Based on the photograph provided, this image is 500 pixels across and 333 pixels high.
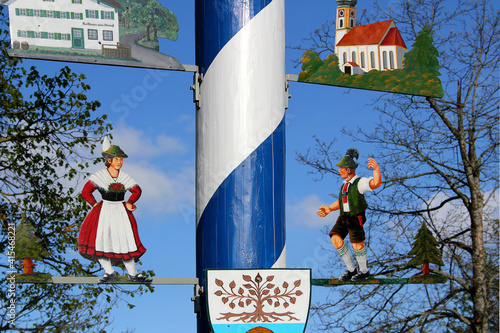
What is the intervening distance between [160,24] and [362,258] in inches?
65.0

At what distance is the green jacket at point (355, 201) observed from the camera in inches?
166

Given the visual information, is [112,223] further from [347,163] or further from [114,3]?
[347,163]

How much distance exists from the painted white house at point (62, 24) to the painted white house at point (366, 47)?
131cm

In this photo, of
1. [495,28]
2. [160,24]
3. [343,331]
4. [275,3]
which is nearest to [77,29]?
[160,24]

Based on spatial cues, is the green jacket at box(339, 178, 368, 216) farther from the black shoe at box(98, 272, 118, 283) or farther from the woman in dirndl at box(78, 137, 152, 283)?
the black shoe at box(98, 272, 118, 283)

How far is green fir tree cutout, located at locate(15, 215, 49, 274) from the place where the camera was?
152 inches

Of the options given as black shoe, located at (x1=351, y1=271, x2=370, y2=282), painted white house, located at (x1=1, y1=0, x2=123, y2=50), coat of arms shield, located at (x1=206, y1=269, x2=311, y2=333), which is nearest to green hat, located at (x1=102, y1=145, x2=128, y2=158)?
painted white house, located at (x1=1, y1=0, x2=123, y2=50)

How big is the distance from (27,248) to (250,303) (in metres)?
1.20

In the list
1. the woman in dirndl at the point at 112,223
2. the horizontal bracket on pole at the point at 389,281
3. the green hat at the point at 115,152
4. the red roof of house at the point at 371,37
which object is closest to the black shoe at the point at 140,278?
the woman in dirndl at the point at 112,223

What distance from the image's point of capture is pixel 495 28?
8594 millimetres

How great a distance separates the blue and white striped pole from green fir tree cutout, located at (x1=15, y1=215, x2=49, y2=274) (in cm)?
81

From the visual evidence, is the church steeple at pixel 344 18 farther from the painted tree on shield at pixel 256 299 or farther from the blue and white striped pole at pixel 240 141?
the painted tree on shield at pixel 256 299

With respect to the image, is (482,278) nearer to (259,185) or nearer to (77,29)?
(259,185)

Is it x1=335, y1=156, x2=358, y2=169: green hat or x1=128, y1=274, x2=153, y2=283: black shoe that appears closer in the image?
x1=128, y1=274, x2=153, y2=283: black shoe
